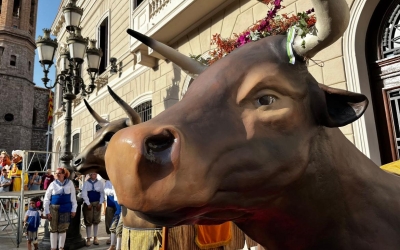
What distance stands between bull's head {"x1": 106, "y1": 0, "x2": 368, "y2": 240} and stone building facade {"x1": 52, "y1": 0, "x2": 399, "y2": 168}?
2.48 m

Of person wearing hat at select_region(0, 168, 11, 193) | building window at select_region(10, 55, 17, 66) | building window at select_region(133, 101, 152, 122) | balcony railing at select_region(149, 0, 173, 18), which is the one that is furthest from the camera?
building window at select_region(10, 55, 17, 66)

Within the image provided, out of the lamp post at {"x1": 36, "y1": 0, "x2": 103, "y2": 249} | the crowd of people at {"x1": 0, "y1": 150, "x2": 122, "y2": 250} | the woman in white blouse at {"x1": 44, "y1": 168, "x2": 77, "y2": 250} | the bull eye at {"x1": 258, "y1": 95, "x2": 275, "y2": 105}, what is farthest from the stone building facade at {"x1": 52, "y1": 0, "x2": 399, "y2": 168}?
the woman in white blouse at {"x1": 44, "y1": 168, "x2": 77, "y2": 250}

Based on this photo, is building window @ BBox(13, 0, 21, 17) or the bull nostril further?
building window @ BBox(13, 0, 21, 17)

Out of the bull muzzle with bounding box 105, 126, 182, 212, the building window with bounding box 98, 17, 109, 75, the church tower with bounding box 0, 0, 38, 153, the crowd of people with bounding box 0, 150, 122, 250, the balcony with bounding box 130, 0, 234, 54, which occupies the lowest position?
the crowd of people with bounding box 0, 150, 122, 250

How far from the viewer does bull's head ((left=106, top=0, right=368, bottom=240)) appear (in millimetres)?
744

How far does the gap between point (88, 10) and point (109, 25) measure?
371 centimetres

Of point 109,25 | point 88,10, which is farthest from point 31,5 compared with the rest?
point 109,25

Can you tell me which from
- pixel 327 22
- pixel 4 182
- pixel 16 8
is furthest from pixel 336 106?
pixel 16 8

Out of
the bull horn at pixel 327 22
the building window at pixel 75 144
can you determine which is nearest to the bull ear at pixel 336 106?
the bull horn at pixel 327 22

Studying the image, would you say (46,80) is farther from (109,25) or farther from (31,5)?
(31,5)

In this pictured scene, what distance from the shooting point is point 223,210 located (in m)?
0.91

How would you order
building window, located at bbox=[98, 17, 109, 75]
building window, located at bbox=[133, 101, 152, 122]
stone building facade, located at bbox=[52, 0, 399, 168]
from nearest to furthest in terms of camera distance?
stone building facade, located at bbox=[52, 0, 399, 168] < building window, located at bbox=[133, 101, 152, 122] < building window, located at bbox=[98, 17, 109, 75]

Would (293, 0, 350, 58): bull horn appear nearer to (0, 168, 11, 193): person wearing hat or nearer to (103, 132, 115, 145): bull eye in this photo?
(103, 132, 115, 145): bull eye

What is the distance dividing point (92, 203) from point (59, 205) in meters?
1.62
